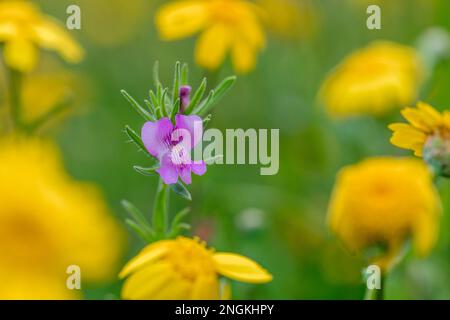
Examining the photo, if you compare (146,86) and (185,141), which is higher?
(146,86)

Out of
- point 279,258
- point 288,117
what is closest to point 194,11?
point 279,258

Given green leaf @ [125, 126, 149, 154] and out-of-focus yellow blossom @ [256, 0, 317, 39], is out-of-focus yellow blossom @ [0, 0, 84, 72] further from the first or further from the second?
out-of-focus yellow blossom @ [256, 0, 317, 39]

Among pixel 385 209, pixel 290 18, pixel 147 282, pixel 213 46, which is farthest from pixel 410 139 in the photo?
pixel 290 18

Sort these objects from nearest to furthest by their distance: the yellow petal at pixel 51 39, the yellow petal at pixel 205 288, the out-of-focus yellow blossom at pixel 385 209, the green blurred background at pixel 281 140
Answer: the yellow petal at pixel 205 288 → the out-of-focus yellow blossom at pixel 385 209 → the yellow petal at pixel 51 39 → the green blurred background at pixel 281 140

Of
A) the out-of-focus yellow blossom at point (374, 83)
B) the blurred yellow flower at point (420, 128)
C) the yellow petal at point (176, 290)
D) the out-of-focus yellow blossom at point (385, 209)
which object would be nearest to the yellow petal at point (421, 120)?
the blurred yellow flower at point (420, 128)

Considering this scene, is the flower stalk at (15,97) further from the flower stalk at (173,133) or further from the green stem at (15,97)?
the flower stalk at (173,133)
